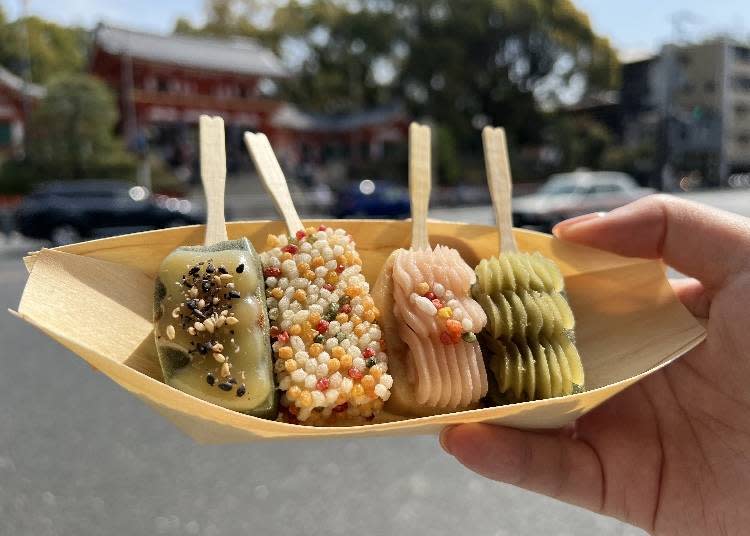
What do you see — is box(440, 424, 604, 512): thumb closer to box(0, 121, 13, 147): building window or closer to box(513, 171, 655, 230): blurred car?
box(513, 171, 655, 230): blurred car

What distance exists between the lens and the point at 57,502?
11.2ft

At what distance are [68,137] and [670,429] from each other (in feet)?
72.2

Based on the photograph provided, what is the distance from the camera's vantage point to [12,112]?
22.8 m

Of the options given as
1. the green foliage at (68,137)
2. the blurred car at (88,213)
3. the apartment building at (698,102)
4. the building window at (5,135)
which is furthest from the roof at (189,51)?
the apartment building at (698,102)

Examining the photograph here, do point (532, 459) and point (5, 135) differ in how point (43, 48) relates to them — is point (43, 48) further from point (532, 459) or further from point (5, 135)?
point (532, 459)

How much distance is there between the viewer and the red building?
22.6 meters

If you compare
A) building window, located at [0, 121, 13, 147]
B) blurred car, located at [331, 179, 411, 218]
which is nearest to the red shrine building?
building window, located at [0, 121, 13, 147]

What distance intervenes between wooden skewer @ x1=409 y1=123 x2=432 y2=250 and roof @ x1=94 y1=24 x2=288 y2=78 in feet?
79.5

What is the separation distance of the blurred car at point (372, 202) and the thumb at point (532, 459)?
14970mm

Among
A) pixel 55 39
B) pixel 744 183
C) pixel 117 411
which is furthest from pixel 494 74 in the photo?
pixel 117 411

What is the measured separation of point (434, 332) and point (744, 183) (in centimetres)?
4722

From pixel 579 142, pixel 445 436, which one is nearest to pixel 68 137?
pixel 445 436

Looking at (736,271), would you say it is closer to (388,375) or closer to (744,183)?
(388,375)

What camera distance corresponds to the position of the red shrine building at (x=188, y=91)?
23.9 metres
